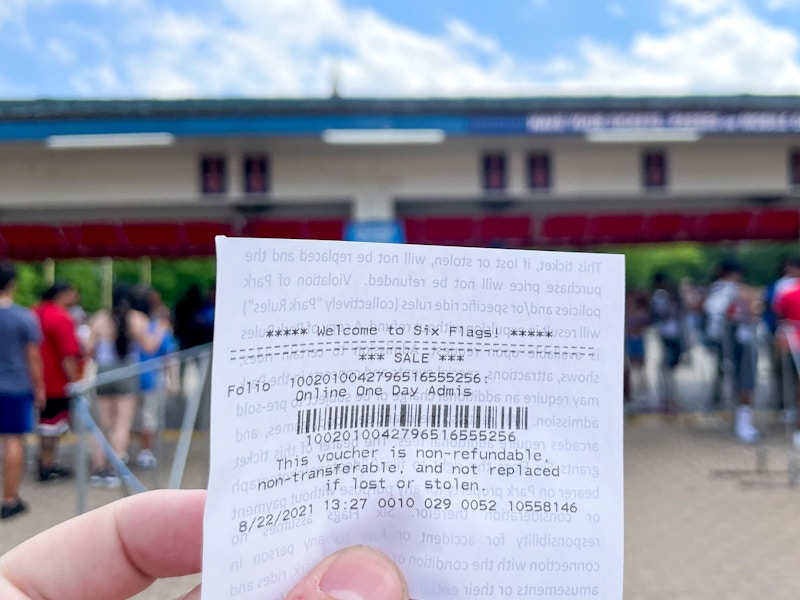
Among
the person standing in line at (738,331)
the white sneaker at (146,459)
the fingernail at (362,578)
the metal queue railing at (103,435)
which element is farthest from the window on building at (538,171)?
the fingernail at (362,578)

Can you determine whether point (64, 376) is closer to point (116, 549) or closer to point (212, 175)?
point (212, 175)

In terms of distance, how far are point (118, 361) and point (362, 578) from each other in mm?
5603

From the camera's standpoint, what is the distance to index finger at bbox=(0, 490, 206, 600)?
1.14 m

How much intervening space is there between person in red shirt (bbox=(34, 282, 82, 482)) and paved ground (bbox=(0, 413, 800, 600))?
57cm

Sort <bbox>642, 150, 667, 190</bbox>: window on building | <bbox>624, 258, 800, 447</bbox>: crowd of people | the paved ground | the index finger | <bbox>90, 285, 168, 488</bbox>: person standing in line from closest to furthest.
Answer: the index finger, the paved ground, <bbox>90, 285, 168, 488</bbox>: person standing in line, <bbox>624, 258, 800, 447</bbox>: crowd of people, <bbox>642, 150, 667, 190</bbox>: window on building

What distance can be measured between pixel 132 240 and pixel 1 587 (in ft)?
31.3

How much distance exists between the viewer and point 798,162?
873 cm

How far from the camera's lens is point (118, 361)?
592 centimetres

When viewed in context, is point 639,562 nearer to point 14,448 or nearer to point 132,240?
point 14,448

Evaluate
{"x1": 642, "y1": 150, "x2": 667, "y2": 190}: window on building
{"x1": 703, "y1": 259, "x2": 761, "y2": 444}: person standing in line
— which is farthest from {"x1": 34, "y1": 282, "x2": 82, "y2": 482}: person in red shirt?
{"x1": 642, "y1": 150, "x2": 667, "y2": 190}: window on building

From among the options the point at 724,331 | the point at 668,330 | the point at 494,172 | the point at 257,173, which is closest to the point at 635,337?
the point at 668,330

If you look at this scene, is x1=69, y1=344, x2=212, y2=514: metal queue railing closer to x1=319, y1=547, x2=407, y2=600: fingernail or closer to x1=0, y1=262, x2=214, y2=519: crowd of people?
x1=0, y1=262, x2=214, y2=519: crowd of people

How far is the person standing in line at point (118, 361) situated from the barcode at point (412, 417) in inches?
170

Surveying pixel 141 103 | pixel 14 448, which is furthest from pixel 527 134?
pixel 14 448
